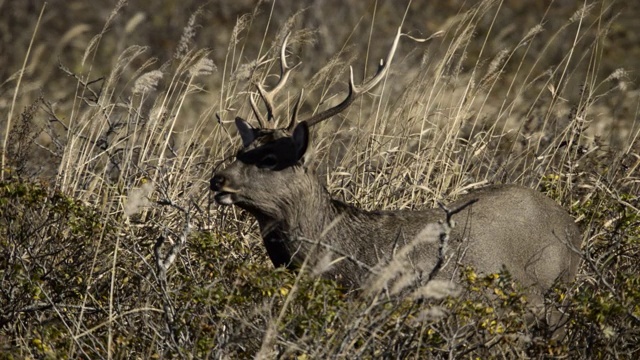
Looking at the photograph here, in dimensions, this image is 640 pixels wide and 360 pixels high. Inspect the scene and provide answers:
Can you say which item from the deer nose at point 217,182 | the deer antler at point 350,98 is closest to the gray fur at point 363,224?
the deer nose at point 217,182

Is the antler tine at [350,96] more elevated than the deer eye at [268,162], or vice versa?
the antler tine at [350,96]

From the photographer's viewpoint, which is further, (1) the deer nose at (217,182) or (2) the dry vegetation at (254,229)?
(1) the deer nose at (217,182)

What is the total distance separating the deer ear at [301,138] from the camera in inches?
265

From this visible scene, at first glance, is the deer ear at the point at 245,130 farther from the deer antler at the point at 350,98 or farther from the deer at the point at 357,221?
the deer antler at the point at 350,98

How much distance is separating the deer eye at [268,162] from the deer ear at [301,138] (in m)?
0.12

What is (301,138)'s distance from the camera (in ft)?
22.3

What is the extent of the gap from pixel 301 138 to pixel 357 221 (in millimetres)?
563

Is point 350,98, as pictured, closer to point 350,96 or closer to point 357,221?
point 350,96

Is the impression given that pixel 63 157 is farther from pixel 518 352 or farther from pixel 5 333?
pixel 518 352

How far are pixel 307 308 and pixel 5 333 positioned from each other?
1793 mm

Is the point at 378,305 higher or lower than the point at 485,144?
higher

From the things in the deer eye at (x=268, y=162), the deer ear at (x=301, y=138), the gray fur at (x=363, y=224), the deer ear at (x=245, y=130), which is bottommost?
the gray fur at (x=363, y=224)

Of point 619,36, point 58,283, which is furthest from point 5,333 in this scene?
point 619,36

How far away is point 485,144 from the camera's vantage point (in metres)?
8.06
